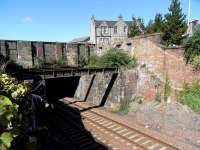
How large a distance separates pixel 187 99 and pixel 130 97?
6.02m

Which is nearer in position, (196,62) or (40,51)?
(196,62)

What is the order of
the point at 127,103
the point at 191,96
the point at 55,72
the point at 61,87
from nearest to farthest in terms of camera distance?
the point at 191,96, the point at 55,72, the point at 127,103, the point at 61,87

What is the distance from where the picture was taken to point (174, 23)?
28.2m

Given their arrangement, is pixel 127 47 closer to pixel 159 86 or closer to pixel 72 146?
pixel 159 86

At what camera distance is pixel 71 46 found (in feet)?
98.2

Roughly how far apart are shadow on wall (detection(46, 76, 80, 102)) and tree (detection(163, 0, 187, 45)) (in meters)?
12.7

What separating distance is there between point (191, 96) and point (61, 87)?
57.2ft

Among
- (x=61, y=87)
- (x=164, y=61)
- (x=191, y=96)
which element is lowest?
(x=61, y=87)

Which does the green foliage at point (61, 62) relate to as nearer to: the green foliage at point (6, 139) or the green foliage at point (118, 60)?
the green foliage at point (118, 60)

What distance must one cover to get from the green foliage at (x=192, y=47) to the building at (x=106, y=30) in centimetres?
4228

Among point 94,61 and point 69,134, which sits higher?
point 94,61

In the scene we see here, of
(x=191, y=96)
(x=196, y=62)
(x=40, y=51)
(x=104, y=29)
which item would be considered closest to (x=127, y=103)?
(x=191, y=96)

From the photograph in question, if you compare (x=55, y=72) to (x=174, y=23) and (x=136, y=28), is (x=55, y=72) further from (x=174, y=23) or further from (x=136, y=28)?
(x=136, y=28)

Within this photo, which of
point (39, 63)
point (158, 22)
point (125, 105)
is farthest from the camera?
point (158, 22)
